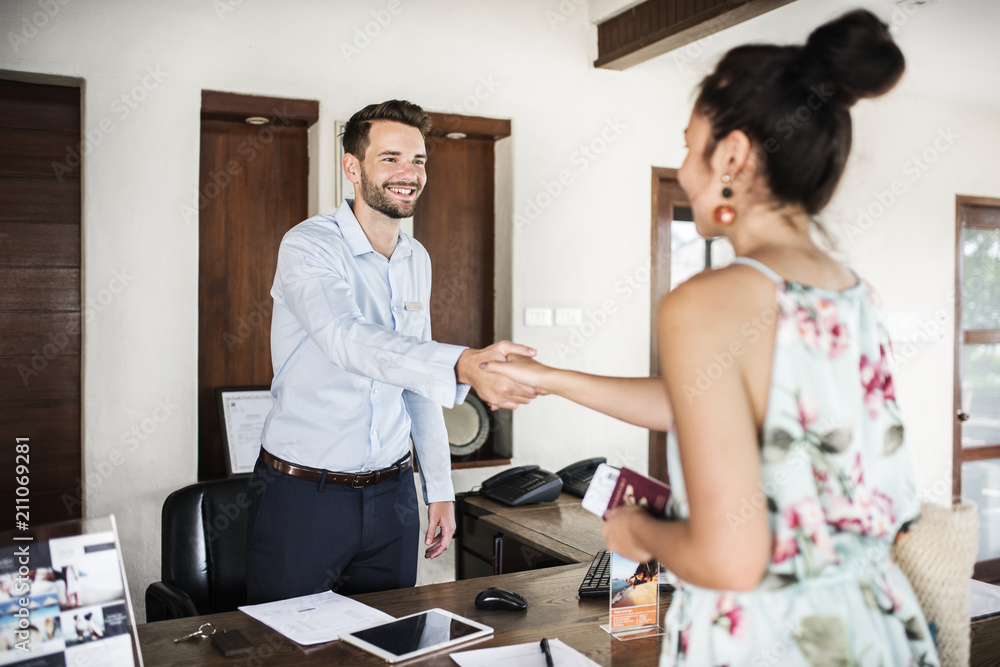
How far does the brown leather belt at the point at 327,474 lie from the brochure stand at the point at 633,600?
717 mm

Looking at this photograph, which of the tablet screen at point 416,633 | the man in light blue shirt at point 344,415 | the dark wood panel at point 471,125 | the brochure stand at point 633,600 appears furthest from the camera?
the dark wood panel at point 471,125

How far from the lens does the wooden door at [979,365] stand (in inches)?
207

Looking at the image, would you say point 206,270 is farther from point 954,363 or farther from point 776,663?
point 954,363

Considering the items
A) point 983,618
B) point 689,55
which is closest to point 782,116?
point 983,618

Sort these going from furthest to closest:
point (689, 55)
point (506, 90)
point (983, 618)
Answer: point (689, 55)
point (506, 90)
point (983, 618)

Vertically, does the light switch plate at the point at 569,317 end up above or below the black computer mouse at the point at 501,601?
above

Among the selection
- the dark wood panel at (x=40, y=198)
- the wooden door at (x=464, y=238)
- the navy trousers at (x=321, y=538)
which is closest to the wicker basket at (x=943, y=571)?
the navy trousers at (x=321, y=538)

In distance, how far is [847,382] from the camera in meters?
0.92

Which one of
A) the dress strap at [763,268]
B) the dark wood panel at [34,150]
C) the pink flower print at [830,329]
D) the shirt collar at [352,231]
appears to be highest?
the dark wood panel at [34,150]

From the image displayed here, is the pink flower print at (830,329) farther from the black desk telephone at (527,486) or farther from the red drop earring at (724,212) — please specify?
the black desk telephone at (527,486)

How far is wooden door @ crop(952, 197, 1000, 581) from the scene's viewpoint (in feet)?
17.3

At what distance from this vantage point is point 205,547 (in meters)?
2.22

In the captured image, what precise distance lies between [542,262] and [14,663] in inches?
125

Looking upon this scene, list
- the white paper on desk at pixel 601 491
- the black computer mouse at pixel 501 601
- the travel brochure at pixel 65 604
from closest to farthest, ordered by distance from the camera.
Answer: the travel brochure at pixel 65 604
the white paper on desk at pixel 601 491
the black computer mouse at pixel 501 601
